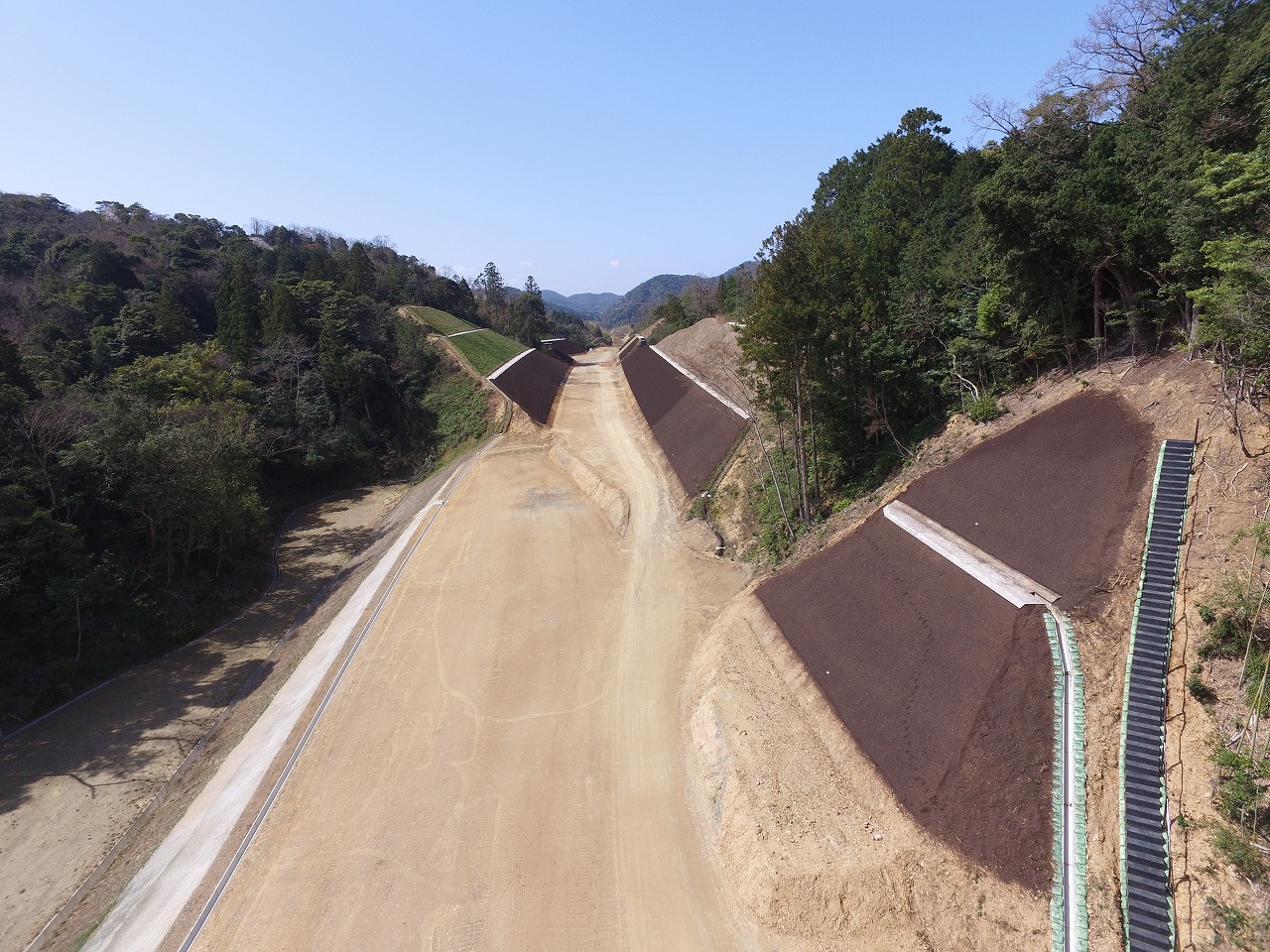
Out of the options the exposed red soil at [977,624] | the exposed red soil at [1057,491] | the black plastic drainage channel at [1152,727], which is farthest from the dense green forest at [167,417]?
the black plastic drainage channel at [1152,727]

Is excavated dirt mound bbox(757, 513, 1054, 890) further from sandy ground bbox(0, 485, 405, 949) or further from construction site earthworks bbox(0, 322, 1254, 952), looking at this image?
sandy ground bbox(0, 485, 405, 949)

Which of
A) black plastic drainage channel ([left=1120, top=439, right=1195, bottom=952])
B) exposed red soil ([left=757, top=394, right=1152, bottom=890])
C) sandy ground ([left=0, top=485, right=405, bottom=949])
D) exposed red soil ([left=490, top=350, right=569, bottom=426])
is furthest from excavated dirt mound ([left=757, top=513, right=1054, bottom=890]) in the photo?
exposed red soil ([left=490, top=350, right=569, bottom=426])

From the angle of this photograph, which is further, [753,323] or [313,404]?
[313,404]

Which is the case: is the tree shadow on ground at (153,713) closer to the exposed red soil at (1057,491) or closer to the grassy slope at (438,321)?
the exposed red soil at (1057,491)

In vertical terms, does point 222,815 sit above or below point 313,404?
below

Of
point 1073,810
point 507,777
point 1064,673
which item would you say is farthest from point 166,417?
→ point 1073,810

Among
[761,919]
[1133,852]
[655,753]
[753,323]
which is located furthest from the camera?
[753,323]

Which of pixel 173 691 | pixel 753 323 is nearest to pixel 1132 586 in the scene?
pixel 753 323

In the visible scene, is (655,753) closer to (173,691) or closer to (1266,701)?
(1266,701)
